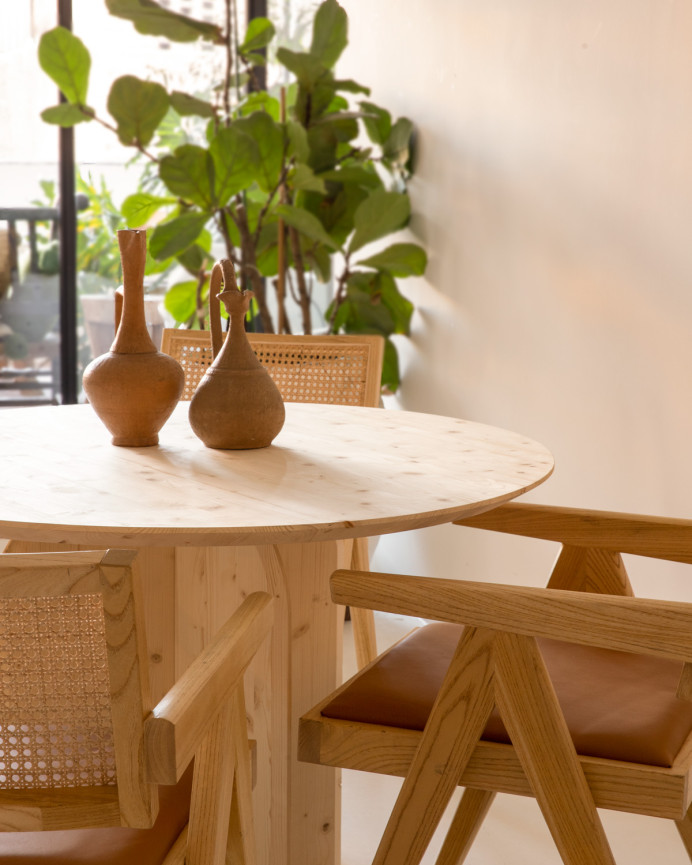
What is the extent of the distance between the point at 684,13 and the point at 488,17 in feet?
3.12

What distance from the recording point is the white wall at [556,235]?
2.34 meters

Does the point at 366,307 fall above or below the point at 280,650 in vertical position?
above

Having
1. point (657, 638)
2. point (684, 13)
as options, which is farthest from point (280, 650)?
point (684, 13)

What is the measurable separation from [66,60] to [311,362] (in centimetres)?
161

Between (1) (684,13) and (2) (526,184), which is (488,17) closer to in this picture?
(2) (526,184)

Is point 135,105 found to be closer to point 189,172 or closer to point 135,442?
point 189,172

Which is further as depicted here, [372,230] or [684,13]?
[372,230]

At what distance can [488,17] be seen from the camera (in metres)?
3.07

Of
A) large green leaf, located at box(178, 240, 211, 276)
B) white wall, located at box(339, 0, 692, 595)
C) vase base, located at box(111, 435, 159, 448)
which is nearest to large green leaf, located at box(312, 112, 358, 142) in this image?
white wall, located at box(339, 0, 692, 595)

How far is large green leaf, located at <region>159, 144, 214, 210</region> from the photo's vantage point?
3.35 meters

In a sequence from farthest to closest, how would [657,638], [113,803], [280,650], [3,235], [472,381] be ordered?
[3,235], [472,381], [280,650], [657,638], [113,803]

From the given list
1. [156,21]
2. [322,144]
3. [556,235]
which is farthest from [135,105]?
[556,235]

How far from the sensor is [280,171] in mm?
3484

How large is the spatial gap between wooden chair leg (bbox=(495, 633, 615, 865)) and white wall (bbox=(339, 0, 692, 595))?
3.73ft
